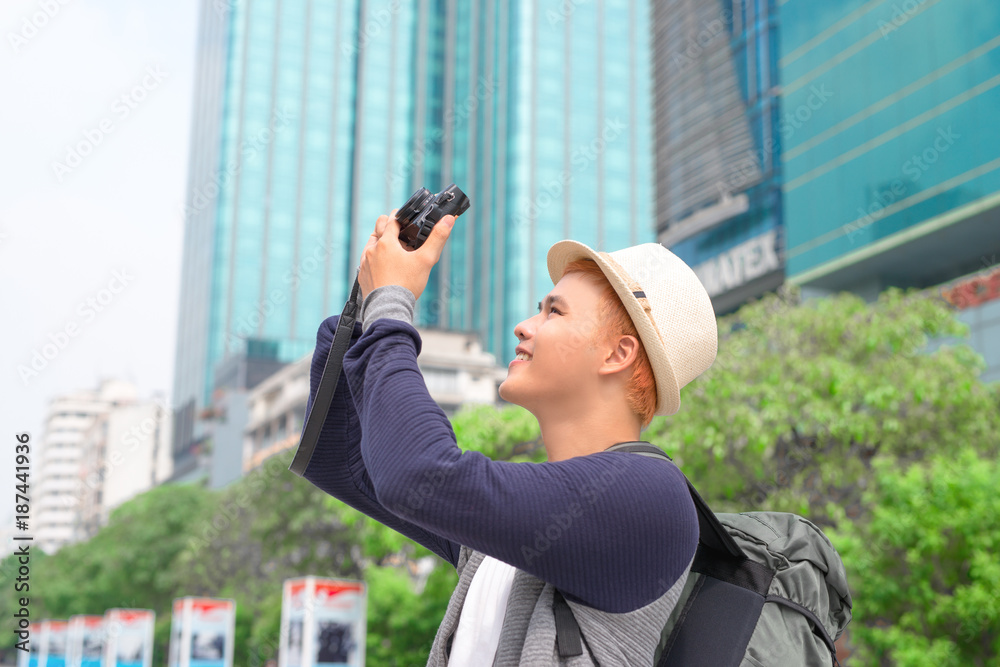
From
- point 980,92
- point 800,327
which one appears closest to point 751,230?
point 980,92

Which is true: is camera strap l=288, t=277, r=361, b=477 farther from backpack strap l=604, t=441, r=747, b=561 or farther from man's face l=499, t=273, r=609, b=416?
backpack strap l=604, t=441, r=747, b=561

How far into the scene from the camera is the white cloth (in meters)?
1.65

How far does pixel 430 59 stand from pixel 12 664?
59.7 meters

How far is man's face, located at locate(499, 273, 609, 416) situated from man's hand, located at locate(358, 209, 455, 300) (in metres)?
0.22

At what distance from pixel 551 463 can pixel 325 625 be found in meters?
12.8

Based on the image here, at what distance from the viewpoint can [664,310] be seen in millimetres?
1808

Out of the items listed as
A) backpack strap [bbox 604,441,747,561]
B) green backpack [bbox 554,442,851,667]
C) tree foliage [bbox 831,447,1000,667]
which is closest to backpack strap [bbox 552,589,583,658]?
green backpack [bbox 554,442,851,667]

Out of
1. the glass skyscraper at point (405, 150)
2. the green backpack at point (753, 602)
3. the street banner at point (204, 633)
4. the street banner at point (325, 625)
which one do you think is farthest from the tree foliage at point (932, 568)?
the glass skyscraper at point (405, 150)

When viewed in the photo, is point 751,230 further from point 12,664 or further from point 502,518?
point 12,664

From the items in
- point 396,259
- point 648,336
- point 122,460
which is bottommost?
point 648,336

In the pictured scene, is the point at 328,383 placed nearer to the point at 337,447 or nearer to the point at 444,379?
the point at 337,447

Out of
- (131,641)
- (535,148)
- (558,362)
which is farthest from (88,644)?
(535,148)

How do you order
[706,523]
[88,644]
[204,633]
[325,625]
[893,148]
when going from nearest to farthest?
[706,523], [325,625], [204,633], [893,148], [88,644]

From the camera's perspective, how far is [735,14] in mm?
32188
